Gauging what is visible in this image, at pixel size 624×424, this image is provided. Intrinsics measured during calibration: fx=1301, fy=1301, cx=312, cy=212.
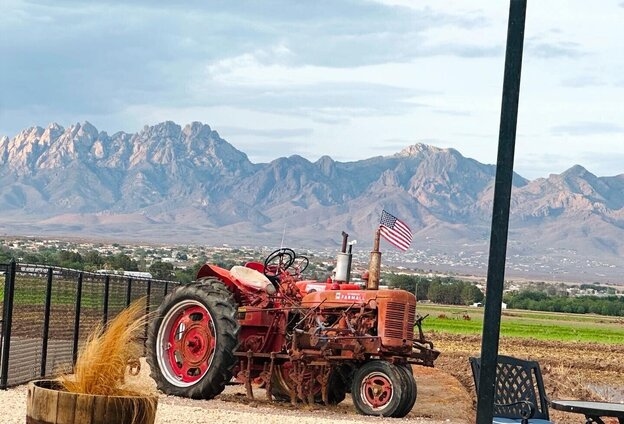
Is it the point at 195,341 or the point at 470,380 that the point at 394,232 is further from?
the point at 470,380

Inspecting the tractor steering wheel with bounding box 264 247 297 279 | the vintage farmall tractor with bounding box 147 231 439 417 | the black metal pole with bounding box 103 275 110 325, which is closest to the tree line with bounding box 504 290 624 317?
the black metal pole with bounding box 103 275 110 325

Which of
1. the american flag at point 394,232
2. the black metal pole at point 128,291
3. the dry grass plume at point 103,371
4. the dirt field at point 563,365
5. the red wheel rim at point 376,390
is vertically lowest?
the dirt field at point 563,365

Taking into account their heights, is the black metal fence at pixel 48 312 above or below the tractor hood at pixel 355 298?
below

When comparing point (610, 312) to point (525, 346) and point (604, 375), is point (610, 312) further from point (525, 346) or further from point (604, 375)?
point (604, 375)

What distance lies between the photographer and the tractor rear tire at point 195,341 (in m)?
17.6

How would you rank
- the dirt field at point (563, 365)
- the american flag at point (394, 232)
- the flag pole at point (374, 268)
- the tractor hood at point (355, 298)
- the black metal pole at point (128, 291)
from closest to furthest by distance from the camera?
the tractor hood at point (355, 298), the flag pole at point (374, 268), the american flag at point (394, 232), the black metal pole at point (128, 291), the dirt field at point (563, 365)

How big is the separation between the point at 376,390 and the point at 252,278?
253cm

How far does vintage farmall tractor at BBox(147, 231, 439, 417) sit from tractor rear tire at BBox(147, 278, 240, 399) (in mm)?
14

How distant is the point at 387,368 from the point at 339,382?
1.65 meters

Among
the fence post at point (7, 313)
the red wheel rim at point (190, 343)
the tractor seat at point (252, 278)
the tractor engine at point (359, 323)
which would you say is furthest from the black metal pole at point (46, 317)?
the tractor engine at point (359, 323)

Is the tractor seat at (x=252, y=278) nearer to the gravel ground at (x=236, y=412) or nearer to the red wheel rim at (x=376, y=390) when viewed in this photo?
the gravel ground at (x=236, y=412)

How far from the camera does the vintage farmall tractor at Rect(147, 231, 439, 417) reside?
17.3 meters

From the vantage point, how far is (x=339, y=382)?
732 inches

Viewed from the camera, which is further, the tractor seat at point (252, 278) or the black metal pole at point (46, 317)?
the tractor seat at point (252, 278)
